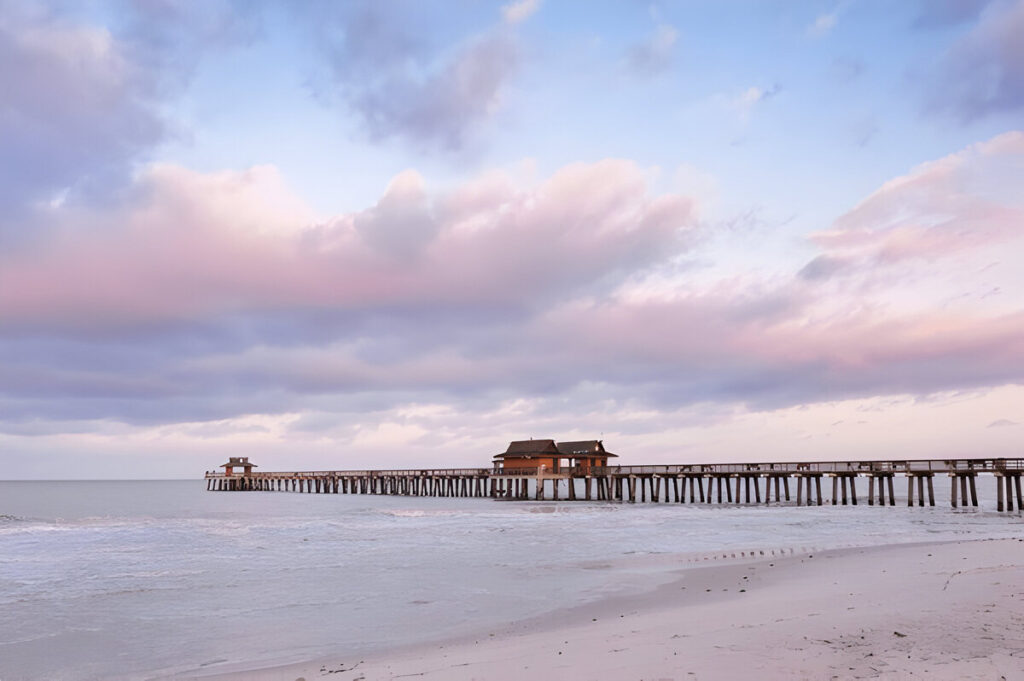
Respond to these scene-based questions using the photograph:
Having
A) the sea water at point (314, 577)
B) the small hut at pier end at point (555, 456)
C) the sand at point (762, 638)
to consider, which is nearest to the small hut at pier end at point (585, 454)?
the small hut at pier end at point (555, 456)

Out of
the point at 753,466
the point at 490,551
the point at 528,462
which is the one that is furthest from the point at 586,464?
the point at 490,551

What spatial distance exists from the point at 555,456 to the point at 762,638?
62.5 m

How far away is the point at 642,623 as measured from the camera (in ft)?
37.6

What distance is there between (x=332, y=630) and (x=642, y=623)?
562 centimetres

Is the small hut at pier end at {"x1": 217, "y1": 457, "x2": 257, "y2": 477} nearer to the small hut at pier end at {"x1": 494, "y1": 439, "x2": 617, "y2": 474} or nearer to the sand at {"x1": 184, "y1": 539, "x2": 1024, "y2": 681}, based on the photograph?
the small hut at pier end at {"x1": 494, "y1": 439, "x2": 617, "y2": 474}

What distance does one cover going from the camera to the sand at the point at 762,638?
7.50 m

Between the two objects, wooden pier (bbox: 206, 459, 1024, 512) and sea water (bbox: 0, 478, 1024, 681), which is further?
wooden pier (bbox: 206, 459, 1024, 512)

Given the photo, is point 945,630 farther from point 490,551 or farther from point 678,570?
point 490,551

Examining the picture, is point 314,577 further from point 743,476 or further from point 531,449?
point 531,449

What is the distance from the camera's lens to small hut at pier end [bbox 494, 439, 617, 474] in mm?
71000

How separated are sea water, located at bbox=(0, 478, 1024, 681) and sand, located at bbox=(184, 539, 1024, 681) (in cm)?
153

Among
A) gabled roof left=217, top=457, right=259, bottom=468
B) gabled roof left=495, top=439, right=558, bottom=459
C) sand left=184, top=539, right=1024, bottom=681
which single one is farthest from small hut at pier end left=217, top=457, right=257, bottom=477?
sand left=184, top=539, right=1024, bottom=681

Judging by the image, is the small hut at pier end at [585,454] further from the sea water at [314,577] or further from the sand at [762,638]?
the sand at [762,638]

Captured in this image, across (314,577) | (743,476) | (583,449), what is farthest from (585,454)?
(314,577)
